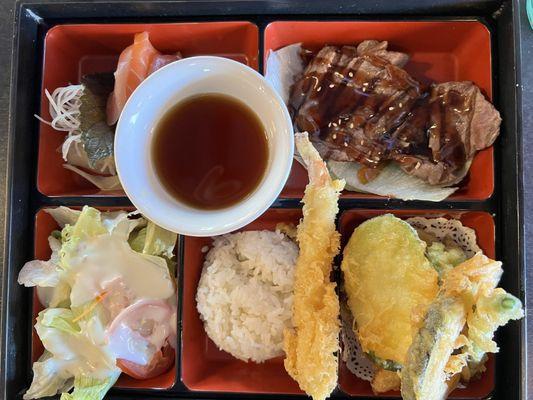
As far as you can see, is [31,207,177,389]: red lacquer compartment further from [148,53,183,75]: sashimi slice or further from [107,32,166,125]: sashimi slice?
[148,53,183,75]: sashimi slice

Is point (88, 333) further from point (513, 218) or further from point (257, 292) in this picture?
point (513, 218)

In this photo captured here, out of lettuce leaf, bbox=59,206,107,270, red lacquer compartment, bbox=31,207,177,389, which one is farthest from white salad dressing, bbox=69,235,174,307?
red lacquer compartment, bbox=31,207,177,389

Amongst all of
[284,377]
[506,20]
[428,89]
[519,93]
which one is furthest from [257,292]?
[506,20]

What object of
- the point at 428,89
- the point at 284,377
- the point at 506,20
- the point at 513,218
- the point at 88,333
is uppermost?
the point at 506,20

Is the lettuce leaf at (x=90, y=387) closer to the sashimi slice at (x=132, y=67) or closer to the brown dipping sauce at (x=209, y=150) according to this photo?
the brown dipping sauce at (x=209, y=150)

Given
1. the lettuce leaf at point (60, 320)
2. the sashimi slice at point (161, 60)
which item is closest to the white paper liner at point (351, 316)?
the lettuce leaf at point (60, 320)

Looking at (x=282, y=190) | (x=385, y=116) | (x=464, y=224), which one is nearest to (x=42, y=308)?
(x=282, y=190)
